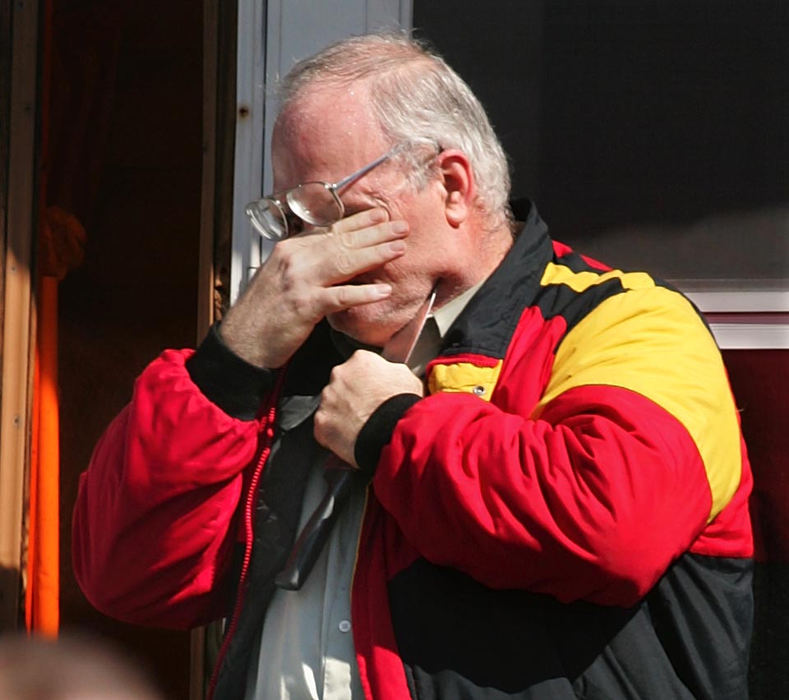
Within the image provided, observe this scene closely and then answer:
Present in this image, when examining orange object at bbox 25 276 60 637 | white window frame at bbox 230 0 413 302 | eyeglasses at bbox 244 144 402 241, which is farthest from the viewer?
orange object at bbox 25 276 60 637

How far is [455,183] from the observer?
2291 millimetres

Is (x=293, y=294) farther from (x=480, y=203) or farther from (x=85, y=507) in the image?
(x=85, y=507)

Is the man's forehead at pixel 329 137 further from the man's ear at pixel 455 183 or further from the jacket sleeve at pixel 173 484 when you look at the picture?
the jacket sleeve at pixel 173 484

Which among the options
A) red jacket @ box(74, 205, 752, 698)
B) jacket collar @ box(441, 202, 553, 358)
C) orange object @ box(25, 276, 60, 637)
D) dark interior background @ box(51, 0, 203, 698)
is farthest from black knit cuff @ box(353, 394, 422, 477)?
dark interior background @ box(51, 0, 203, 698)

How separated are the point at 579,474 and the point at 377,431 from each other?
0.31 metres

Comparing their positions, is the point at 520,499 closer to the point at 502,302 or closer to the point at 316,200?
the point at 502,302

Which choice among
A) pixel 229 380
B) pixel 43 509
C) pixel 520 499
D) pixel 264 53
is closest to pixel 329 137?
pixel 229 380

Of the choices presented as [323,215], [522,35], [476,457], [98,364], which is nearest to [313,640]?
[476,457]

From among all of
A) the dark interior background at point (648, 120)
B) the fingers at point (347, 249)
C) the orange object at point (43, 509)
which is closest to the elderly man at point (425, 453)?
the fingers at point (347, 249)

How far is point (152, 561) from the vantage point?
2203mm

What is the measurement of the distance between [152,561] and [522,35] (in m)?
1.43

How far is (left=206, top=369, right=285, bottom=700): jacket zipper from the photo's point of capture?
86.7 inches

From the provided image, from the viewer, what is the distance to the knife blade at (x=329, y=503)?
2131 millimetres

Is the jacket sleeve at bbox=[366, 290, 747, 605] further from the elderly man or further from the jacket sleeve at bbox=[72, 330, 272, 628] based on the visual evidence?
the jacket sleeve at bbox=[72, 330, 272, 628]
